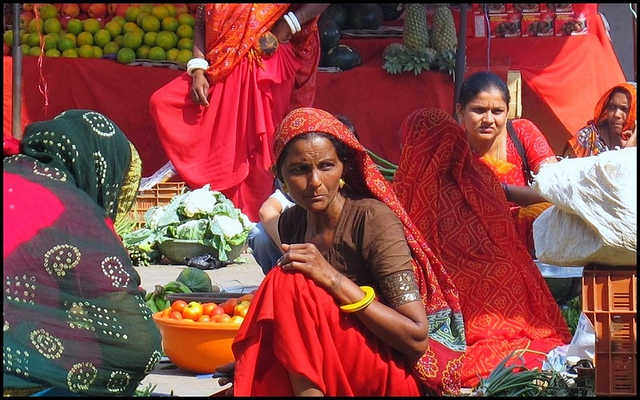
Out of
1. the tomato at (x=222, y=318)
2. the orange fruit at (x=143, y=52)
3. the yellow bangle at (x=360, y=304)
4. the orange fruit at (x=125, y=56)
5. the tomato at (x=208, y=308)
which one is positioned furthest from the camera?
the orange fruit at (x=143, y=52)

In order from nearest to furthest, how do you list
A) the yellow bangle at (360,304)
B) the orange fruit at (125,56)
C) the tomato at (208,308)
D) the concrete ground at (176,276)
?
1. the yellow bangle at (360,304)
2. the concrete ground at (176,276)
3. the tomato at (208,308)
4. the orange fruit at (125,56)

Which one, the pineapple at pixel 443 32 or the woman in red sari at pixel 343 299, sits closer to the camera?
the woman in red sari at pixel 343 299

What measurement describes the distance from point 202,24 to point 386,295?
4.48 m

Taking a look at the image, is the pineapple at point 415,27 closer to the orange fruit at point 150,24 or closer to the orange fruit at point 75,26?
the orange fruit at point 150,24

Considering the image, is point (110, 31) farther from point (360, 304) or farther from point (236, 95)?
point (360, 304)

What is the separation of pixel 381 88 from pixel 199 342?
4435 mm

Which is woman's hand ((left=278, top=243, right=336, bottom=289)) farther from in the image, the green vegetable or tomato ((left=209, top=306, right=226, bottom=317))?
the green vegetable

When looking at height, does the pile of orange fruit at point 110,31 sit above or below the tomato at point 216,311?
above

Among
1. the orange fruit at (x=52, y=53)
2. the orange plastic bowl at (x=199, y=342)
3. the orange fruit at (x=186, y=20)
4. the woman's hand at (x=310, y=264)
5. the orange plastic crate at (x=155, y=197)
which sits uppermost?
the orange fruit at (x=186, y=20)

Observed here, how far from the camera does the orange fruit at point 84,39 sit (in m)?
8.20

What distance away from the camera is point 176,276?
19.5ft

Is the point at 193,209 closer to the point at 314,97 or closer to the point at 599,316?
the point at 314,97

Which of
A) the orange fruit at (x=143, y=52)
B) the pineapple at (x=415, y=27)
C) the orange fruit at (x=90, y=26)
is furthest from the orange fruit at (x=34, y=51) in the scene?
the pineapple at (x=415, y=27)

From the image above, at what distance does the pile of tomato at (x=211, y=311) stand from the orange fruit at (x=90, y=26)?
4.89 meters
